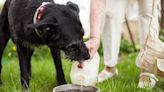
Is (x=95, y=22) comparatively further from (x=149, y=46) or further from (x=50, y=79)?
(x=50, y=79)

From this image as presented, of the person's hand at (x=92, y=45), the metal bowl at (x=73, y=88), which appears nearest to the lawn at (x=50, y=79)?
the person's hand at (x=92, y=45)

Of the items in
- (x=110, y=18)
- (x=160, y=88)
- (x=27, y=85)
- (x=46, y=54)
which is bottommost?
(x=46, y=54)

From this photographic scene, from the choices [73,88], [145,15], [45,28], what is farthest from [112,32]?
[45,28]

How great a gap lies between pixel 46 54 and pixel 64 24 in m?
3.08

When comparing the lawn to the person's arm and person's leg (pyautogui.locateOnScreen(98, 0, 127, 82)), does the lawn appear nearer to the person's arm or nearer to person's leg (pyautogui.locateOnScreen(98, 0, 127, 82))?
person's leg (pyautogui.locateOnScreen(98, 0, 127, 82))

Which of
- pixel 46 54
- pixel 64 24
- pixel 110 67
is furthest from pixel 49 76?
pixel 46 54

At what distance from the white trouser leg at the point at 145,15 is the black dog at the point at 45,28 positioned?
2.96 feet

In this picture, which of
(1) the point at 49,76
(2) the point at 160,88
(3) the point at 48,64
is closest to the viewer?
(2) the point at 160,88

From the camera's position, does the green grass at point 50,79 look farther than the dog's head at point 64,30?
Yes

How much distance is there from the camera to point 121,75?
16.0ft

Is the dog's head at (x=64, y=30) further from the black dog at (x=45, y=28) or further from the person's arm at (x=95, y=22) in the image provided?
the person's arm at (x=95, y=22)

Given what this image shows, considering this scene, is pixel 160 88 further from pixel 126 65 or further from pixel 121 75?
pixel 126 65

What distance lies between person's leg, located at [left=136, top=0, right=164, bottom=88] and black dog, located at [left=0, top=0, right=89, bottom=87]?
0.71 m

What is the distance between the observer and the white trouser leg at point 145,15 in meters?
4.30
